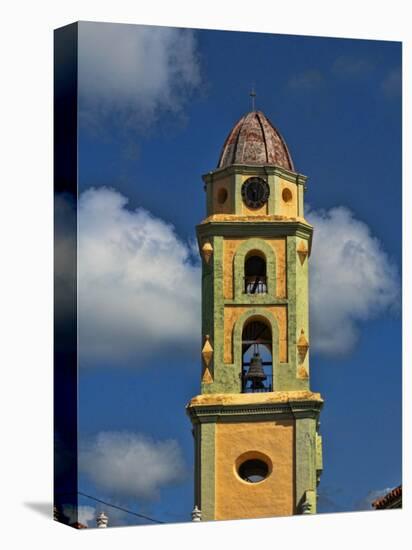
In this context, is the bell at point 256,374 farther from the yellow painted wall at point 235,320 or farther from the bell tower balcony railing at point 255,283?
the bell tower balcony railing at point 255,283

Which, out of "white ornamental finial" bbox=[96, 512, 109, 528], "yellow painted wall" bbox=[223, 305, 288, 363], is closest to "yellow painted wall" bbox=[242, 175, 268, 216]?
"yellow painted wall" bbox=[223, 305, 288, 363]

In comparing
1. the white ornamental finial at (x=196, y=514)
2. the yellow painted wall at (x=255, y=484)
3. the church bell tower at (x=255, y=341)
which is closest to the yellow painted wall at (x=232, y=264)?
the church bell tower at (x=255, y=341)

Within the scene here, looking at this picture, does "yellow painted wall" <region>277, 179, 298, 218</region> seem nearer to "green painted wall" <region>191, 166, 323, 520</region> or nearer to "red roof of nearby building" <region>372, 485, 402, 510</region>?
"green painted wall" <region>191, 166, 323, 520</region>

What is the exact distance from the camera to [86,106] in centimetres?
3775

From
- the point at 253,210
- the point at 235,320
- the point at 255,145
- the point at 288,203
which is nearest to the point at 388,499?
the point at 235,320

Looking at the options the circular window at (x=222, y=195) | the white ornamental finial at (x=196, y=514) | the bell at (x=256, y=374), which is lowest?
the white ornamental finial at (x=196, y=514)

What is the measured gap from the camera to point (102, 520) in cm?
3784

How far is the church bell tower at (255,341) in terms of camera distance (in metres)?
40.1

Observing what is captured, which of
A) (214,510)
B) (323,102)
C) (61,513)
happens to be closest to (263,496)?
(214,510)

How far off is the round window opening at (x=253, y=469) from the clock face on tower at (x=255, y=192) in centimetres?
429

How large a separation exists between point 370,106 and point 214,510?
283 inches

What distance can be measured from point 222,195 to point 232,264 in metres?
1.17

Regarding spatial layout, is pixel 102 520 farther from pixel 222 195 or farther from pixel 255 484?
pixel 222 195

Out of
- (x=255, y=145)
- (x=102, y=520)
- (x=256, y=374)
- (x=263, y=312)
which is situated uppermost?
(x=255, y=145)
